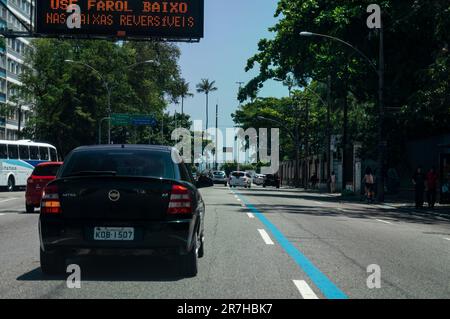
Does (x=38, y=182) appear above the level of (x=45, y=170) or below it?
below

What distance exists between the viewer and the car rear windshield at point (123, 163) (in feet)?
27.7

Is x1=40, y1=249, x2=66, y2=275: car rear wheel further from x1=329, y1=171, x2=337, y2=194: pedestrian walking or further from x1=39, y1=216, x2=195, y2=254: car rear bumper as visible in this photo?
x1=329, y1=171, x2=337, y2=194: pedestrian walking

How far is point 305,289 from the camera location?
7.57 metres

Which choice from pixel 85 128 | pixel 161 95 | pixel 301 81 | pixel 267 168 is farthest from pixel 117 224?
pixel 267 168

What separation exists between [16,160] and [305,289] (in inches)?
1479

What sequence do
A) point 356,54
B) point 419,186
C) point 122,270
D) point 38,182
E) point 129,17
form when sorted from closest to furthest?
point 122,270 < point 38,182 < point 129,17 < point 419,186 < point 356,54

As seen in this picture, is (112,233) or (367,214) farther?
(367,214)

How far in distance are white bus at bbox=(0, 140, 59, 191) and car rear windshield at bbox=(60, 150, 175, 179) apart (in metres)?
34.3

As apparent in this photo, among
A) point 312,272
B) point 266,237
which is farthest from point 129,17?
point 312,272

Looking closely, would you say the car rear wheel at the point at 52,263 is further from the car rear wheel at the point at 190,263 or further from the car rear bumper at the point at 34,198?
the car rear bumper at the point at 34,198

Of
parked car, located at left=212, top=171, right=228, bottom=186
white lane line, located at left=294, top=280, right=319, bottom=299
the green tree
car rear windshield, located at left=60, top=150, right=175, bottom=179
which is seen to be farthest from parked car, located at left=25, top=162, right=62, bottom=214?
parked car, located at left=212, top=171, right=228, bottom=186

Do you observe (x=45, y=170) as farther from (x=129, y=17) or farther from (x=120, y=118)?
(x=120, y=118)

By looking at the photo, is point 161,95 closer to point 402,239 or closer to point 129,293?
point 402,239

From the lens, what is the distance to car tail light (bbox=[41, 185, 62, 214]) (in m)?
7.90
